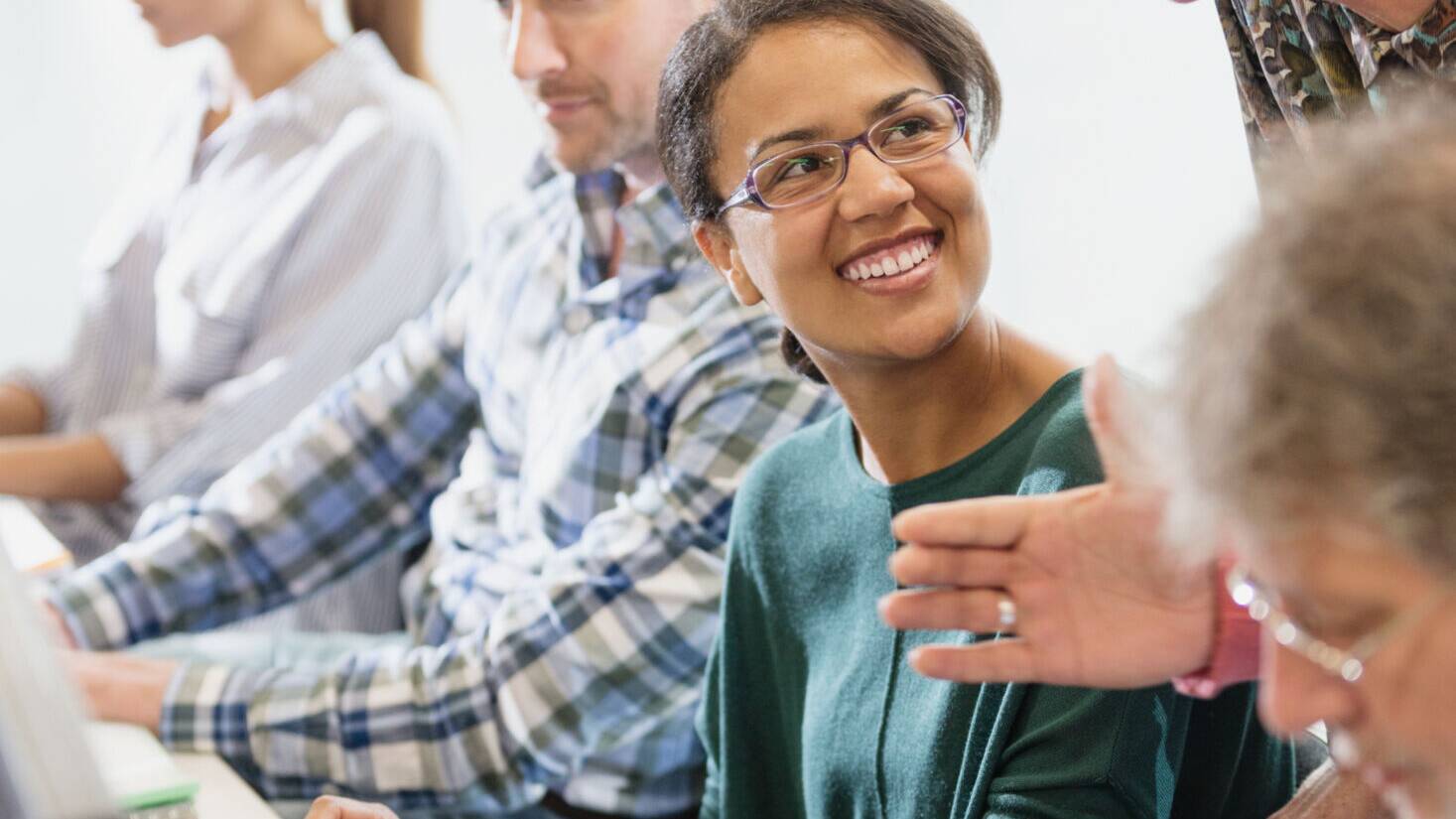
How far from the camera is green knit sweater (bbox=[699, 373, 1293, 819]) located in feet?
3.29

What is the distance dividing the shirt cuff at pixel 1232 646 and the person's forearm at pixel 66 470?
6.06ft

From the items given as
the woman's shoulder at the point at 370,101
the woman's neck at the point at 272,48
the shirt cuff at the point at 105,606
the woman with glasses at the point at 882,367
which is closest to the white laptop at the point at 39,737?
the woman with glasses at the point at 882,367

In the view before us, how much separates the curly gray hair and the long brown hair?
2082 millimetres

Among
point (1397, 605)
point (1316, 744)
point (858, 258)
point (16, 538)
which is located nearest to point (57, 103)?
point (16, 538)

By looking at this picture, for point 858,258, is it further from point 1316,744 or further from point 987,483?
point 1316,744

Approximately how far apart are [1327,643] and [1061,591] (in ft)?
0.67

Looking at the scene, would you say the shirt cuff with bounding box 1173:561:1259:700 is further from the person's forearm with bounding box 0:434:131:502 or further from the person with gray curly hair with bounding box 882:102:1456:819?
the person's forearm with bounding box 0:434:131:502

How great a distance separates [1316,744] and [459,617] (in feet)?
3.16

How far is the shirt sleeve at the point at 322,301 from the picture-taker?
2166 mm

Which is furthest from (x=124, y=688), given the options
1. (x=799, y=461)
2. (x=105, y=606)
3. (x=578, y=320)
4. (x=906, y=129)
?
(x=906, y=129)

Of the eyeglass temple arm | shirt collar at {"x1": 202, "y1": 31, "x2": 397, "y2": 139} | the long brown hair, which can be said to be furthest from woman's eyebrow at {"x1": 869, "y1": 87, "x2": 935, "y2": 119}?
the long brown hair

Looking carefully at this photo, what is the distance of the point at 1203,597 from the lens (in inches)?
31.2

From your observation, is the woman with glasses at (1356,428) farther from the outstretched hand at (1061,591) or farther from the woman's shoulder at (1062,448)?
the woman's shoulder at (1062,448)

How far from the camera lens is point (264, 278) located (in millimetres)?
2215
